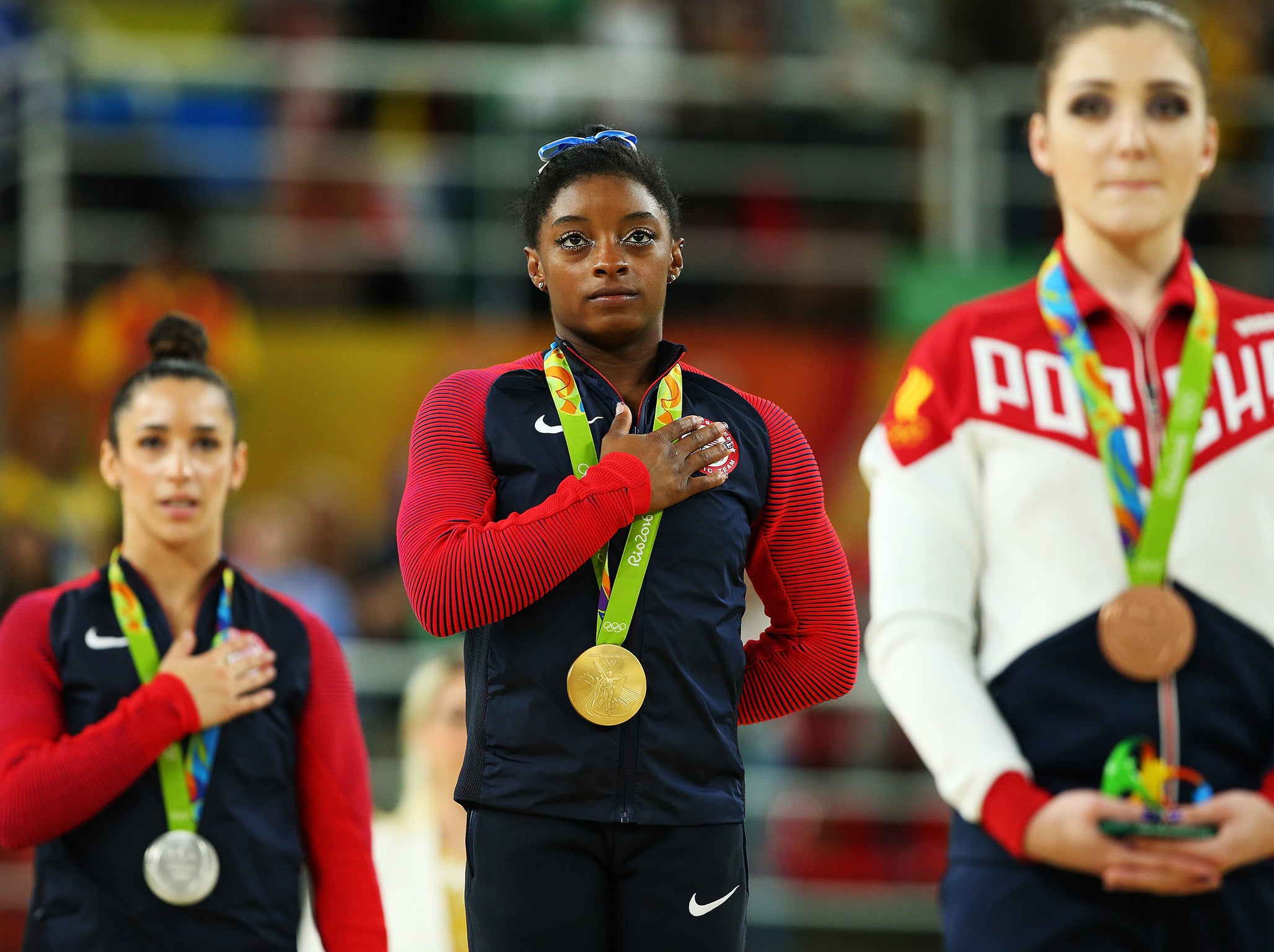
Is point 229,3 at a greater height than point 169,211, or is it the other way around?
point 229,3

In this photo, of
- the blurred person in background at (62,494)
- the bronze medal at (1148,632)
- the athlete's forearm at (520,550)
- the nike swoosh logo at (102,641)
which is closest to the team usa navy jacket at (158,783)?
the nike swoosh logo at (102,641)

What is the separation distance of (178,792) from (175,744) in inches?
3.4

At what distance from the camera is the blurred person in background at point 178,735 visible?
118 inches

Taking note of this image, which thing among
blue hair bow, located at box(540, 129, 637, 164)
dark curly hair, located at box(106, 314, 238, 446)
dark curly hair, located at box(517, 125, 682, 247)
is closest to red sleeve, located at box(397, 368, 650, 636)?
dark curly hair, located at box(517, 125, 682, 247)

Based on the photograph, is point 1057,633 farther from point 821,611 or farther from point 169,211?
point 169,211

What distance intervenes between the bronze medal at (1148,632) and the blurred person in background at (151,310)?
5.63m

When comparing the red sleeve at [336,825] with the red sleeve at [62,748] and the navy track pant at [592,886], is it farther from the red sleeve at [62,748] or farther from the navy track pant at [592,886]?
the navy track pant at [592,886]

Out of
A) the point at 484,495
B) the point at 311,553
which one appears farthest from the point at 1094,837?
the point at 311,553

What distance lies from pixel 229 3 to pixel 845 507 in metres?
4.32

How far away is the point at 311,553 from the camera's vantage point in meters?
7.06

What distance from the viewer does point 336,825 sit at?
3.20m

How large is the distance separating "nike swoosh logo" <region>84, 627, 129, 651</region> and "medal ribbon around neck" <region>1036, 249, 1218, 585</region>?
5.77 feet

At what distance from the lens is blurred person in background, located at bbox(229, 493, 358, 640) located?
22.0 ft

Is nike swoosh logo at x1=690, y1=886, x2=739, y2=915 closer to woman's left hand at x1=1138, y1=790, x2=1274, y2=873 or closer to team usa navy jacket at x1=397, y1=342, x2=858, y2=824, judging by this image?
team usa navy jacket at x1=397, y1=342, x2=858, y2=824
